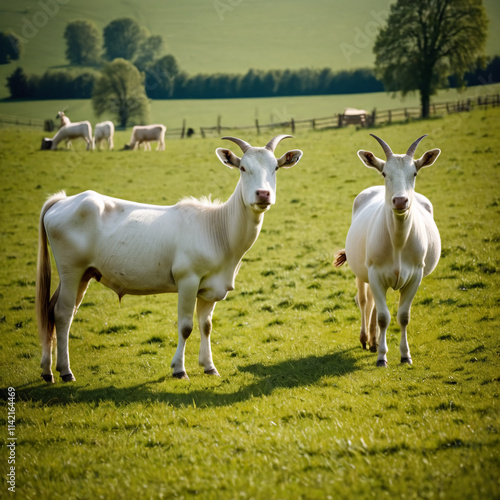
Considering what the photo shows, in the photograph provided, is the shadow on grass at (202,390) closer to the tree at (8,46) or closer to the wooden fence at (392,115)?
the wooden fence at (392,115)

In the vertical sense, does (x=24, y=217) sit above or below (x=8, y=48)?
below

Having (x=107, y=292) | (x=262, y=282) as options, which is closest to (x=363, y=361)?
(x=262, y=282)

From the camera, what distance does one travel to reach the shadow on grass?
261 inches

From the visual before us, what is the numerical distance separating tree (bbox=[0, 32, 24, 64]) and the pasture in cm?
7541

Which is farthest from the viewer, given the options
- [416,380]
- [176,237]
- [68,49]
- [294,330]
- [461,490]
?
[68,49]

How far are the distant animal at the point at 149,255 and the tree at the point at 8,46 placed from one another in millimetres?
85191

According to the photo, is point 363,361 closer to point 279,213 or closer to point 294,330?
point 294,330

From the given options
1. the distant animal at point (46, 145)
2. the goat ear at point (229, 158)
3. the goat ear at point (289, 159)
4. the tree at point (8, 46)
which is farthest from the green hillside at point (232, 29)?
the goat ear at point (229, 158)

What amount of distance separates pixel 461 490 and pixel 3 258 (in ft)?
52.0

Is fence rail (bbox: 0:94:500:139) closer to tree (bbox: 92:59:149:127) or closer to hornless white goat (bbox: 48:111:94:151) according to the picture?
tree (bbox: 92:59:149:127)

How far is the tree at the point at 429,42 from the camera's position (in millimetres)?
42062

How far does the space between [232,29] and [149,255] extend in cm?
11415

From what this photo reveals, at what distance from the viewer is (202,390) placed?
22.6 ft

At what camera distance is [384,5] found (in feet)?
283
